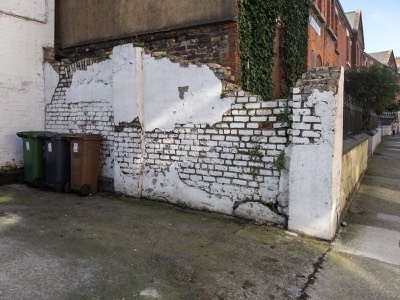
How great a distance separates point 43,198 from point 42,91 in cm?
317

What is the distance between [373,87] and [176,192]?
13.7 metres

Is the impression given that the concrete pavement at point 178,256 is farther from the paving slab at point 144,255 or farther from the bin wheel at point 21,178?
the bin wheel at point 21,178

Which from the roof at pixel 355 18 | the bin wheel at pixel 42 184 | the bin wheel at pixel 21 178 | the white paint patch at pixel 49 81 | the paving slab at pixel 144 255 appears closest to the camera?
the paving slab at pixel 144 255

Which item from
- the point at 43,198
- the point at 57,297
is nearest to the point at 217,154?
the point at 57,297

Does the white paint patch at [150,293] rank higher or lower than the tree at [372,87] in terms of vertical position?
lower

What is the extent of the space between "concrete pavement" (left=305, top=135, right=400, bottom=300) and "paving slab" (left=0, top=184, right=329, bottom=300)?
0.20 metres

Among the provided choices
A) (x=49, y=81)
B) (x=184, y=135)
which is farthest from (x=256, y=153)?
(x=49, y=81)

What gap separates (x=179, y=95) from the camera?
5.45 m

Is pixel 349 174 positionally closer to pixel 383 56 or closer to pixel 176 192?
pixel 176 192

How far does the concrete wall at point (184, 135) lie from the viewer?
4.69 meters

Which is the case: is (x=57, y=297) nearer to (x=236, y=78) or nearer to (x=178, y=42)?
(x=236, y=78)

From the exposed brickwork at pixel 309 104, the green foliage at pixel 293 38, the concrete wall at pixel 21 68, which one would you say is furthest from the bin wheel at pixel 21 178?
the green foliage at pixel 293 38

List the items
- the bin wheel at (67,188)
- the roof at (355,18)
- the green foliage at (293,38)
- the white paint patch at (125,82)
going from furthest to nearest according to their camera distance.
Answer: the roof at (355,18) → the green foliage at (293,38) → the bin wheel at (67,188) → the white paint patch at (125,82)

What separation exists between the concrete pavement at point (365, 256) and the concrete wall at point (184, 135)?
3.40 ft
